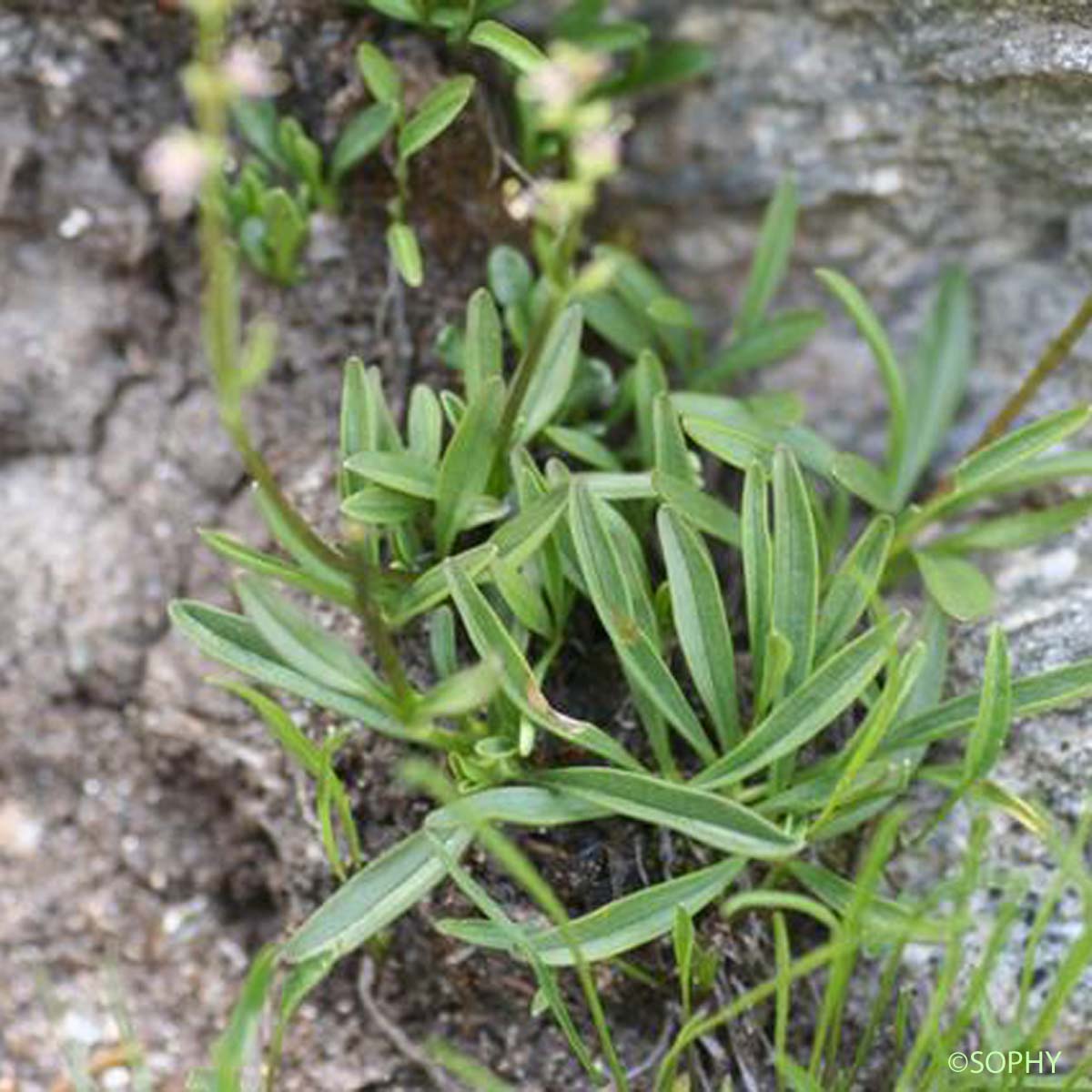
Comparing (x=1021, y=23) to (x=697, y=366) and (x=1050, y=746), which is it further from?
(x=1050, y=746)

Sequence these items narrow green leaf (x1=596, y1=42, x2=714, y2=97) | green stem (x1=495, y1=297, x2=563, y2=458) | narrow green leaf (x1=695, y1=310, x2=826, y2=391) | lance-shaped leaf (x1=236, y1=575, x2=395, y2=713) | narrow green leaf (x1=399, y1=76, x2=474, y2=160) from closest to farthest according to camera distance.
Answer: green stem (x1=495, y1=297, x2=563, y2=458), lance-shaped leaf (x1=236, y1=575, x2=395, y2=713), narrow green leaf (x1=399, y1=76, x2=474, y2=160), narrow green leaf (x1=695, y1=310, x2=826, y2=391), narrow green leaf (x1=596, y1=42, x2=714, y2=97)

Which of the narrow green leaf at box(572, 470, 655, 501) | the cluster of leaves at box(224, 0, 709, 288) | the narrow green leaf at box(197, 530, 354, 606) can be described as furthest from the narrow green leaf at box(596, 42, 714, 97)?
the narrow green leaf at box(197, 530, 354, 606)

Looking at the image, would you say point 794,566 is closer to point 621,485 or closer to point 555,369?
point 621,485

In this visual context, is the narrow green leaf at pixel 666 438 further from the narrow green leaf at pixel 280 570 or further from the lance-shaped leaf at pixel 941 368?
the lance-shaped leaf at pixel 941 368

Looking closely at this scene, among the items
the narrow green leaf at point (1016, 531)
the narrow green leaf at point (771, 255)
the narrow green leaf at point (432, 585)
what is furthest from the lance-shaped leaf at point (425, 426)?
the narrow green leaf at point (1016, 531)

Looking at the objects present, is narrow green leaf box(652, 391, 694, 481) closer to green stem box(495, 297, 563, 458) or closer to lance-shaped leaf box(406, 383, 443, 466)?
green stem box(495, 297, 563, 458)

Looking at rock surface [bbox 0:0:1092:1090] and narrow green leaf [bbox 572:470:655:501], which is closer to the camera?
narrow green leaf [bbox 572:470:655:501]
